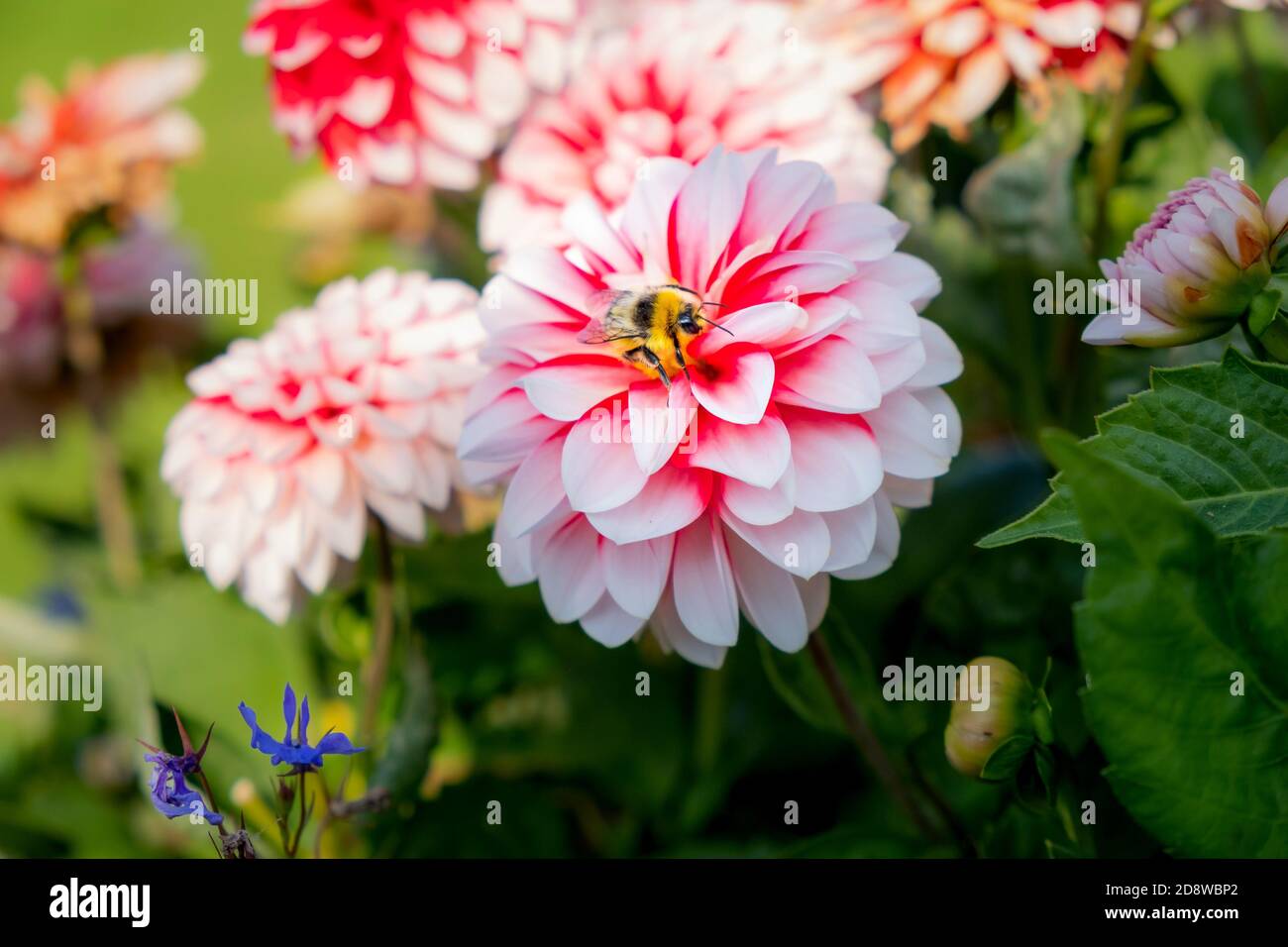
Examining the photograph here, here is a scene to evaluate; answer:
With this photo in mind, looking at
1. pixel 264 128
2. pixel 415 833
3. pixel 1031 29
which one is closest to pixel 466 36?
pixel 1031 29

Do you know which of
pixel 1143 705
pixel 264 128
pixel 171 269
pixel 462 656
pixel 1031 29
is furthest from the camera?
pixel 264 128

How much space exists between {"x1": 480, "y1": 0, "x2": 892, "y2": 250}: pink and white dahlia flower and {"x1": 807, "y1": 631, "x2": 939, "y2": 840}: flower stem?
16cm

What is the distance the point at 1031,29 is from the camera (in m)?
0.40

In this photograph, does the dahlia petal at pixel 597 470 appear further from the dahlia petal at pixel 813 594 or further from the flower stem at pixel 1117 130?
the flower stem at pixel 1117 130

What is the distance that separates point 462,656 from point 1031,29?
0.35 metres

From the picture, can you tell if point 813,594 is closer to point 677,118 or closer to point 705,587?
point 705,587

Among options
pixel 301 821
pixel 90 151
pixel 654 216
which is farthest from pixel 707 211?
pixel 90 151

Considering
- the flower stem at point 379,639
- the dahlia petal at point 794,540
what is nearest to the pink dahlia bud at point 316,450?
the flower stem at point 379,639

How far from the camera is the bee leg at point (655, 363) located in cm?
33

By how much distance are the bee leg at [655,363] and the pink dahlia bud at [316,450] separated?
0.28 feet

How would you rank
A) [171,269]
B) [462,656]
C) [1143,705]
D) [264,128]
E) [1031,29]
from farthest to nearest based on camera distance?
[264,128] → [171,269] → [462,656] → [1031,29] → [1143,705]

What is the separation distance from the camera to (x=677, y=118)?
0.41 metres

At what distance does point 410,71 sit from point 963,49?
0.68 feet
